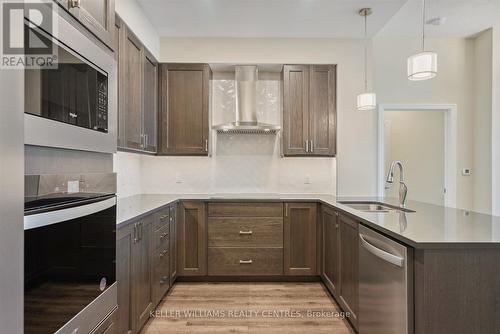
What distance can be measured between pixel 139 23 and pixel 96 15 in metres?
2.07

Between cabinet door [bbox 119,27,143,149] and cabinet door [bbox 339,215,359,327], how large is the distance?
6.29ft

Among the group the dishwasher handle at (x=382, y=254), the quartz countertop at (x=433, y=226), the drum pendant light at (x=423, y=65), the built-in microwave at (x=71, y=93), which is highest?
the drum pendant light at (x=423, y=65)

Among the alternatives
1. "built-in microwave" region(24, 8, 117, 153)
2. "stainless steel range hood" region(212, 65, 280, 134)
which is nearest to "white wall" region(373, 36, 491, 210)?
"stainless steel range hood" region(212, 65, 280, 134)

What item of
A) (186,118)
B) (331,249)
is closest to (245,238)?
(331,249)

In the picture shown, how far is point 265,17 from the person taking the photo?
3.37m

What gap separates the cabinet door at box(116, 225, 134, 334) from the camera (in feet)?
6.20

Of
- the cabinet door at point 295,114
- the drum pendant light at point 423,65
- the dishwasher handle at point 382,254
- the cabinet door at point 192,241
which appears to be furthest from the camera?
the cabinet door at point 295,114

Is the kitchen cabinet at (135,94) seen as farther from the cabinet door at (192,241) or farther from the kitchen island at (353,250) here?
the cabinet door at (192,241)

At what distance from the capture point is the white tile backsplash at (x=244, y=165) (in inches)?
159

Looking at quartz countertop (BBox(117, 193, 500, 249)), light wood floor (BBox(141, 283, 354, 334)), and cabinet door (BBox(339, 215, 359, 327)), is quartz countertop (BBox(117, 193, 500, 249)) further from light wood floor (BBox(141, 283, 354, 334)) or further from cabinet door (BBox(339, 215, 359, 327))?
light wood floor (BBox(141, 283, 354, 334))

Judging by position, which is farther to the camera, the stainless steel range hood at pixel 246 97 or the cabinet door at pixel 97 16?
the stainless steel range hood at pixel 246 97

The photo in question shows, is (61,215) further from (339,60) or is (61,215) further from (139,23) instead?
(339,60)

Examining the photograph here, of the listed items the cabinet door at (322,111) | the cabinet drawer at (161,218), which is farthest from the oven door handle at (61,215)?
the cabinet door at (322,111)

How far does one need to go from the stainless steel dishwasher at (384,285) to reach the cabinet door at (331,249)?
0.67m
